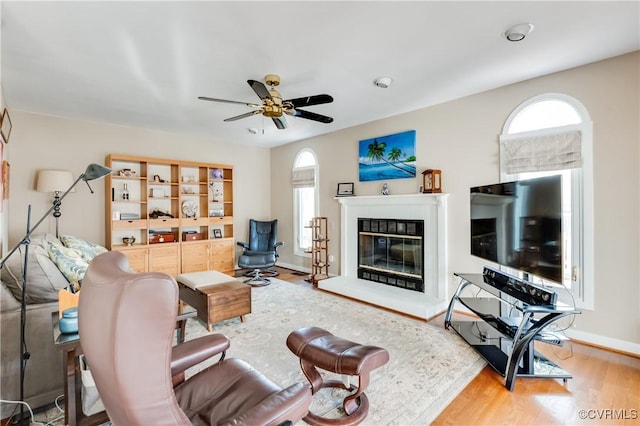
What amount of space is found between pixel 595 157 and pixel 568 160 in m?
0.19

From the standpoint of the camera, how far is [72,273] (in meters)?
2.29

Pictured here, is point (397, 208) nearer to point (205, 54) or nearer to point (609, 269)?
point (609, 269)

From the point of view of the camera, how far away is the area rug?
2010 mm

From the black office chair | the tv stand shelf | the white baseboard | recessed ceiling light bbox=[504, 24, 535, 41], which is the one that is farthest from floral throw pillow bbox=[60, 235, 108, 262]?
the white baseboard

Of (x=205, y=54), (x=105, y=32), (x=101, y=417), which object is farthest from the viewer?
(x=205, y=54)

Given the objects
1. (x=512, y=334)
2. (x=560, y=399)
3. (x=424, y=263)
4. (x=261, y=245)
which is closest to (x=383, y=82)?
(x=424, y=263)

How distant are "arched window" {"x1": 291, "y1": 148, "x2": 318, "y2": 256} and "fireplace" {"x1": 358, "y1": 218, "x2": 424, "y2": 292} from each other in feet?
4.25

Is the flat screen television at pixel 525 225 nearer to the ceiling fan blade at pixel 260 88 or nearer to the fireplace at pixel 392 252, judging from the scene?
the fireplace at pixel 392 252

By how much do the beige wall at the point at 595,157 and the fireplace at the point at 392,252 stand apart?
460 millimetres

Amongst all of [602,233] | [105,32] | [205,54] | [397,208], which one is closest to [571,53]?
[602,233]

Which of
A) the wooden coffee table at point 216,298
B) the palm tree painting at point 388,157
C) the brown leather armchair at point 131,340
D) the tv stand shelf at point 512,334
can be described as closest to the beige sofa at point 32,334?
the wooden coffee table at point 216,298

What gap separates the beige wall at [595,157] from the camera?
2.67 m

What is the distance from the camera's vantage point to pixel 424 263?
4121 mm

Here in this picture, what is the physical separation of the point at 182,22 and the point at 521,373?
3.58 m
